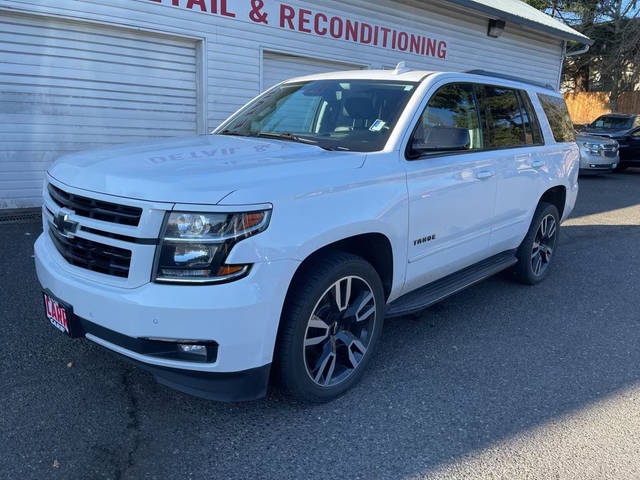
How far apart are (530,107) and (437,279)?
6.93 ft

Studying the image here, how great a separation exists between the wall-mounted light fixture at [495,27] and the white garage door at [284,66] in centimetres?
508

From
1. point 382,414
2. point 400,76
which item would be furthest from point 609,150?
point 382,414

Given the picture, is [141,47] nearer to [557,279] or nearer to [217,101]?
[217,101]

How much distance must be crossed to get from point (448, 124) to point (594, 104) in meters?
29.6

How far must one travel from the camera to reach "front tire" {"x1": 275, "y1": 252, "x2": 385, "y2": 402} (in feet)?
8.59

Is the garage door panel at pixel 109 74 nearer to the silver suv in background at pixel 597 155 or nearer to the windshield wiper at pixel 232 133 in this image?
the windshield wiper at pixel 232 133

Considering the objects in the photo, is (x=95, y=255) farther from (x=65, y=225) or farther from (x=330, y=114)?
(x=330, y=114)

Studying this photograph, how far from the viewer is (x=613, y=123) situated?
16.7 metres

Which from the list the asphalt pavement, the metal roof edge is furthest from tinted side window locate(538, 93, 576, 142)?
the metal roof edge

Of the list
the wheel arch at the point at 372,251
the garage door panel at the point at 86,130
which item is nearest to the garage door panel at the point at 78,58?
the garage door panel at the point at 86,130

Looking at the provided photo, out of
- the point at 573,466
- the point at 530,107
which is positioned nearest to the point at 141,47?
the point at 530,107

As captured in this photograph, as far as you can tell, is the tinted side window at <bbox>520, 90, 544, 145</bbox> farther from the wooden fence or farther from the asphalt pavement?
the wooden fence

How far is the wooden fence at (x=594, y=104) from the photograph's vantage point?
26828 mm

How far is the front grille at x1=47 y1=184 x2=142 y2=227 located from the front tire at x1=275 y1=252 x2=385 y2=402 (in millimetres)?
836
